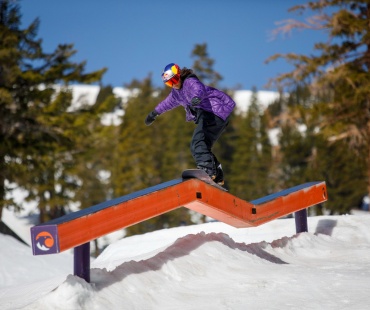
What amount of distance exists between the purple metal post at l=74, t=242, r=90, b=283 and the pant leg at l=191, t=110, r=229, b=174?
208 cm

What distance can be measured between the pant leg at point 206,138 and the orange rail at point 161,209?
407 mm

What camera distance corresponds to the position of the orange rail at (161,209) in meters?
4.45

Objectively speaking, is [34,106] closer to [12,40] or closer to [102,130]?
[12,40]

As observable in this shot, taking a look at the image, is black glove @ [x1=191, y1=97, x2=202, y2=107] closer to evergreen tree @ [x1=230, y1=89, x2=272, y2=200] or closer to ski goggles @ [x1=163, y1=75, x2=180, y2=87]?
ski goggles @ [x1=163, y1=75, x2=180, y2=87]

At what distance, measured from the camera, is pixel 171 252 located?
18.2ft

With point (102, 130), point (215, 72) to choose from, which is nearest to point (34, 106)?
point (102, 130)

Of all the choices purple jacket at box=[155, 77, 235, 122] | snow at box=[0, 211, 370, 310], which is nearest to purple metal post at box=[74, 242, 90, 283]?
snow at box=[0, 211, 370, 310]

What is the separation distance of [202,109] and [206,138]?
37 centimetres

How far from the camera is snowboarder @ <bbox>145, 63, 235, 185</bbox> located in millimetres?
6438

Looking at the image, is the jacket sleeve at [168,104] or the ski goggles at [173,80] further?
the jacket sleeve at [168,104]

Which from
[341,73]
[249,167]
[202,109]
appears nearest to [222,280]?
[202,109]

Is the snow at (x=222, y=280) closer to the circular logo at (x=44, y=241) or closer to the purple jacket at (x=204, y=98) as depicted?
the circular logo at (x=44, y=241)

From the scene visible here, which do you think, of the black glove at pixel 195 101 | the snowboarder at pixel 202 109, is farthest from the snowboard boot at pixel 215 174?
the black glove at pixel 195 101

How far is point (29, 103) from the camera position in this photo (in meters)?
22.8
